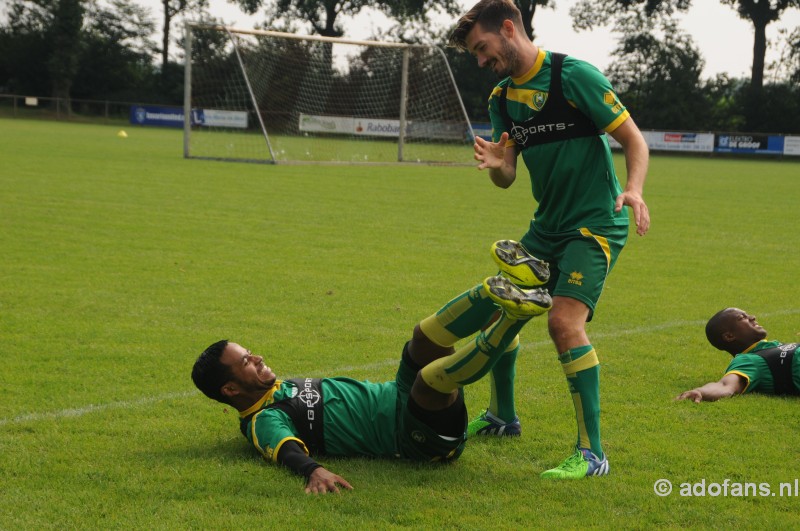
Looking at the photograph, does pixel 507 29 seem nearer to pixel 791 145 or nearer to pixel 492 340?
pixel 492 340

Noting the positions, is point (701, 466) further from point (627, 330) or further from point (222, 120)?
point (222, 120)

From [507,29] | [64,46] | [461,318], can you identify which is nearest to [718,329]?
[461,318]

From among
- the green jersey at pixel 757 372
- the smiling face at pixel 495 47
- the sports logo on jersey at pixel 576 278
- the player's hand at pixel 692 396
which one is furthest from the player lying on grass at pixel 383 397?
the green jersey at pixel 757 372

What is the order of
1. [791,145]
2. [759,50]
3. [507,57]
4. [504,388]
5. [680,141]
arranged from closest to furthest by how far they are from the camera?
[507,57], [504,388], [791,145], [680,141], [759,50]

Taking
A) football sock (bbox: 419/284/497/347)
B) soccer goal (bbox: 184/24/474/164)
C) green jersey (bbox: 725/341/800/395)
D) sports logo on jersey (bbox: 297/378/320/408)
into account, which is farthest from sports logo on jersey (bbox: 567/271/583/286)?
soccer goal (bbox: 184/24/474/164)

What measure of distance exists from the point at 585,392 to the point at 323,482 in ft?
4.18

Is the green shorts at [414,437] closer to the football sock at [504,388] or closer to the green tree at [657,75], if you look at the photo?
the football sock at [504,388]

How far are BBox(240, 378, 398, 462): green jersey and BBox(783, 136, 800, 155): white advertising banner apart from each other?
144 feet

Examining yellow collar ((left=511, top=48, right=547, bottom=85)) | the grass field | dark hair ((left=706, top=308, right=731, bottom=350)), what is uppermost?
yellow collar ((left=511, top=48, right=547, bottom=85))

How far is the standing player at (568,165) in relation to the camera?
13.9ft

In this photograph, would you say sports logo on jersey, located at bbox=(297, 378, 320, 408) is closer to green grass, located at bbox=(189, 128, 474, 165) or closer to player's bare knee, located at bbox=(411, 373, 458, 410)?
player's bare knee, located at bbox=(411, 373, 458, 410)

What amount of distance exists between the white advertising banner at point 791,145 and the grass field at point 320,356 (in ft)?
102

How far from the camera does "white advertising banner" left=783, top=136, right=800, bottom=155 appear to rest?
43594mm

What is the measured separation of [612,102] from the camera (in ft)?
14.2
